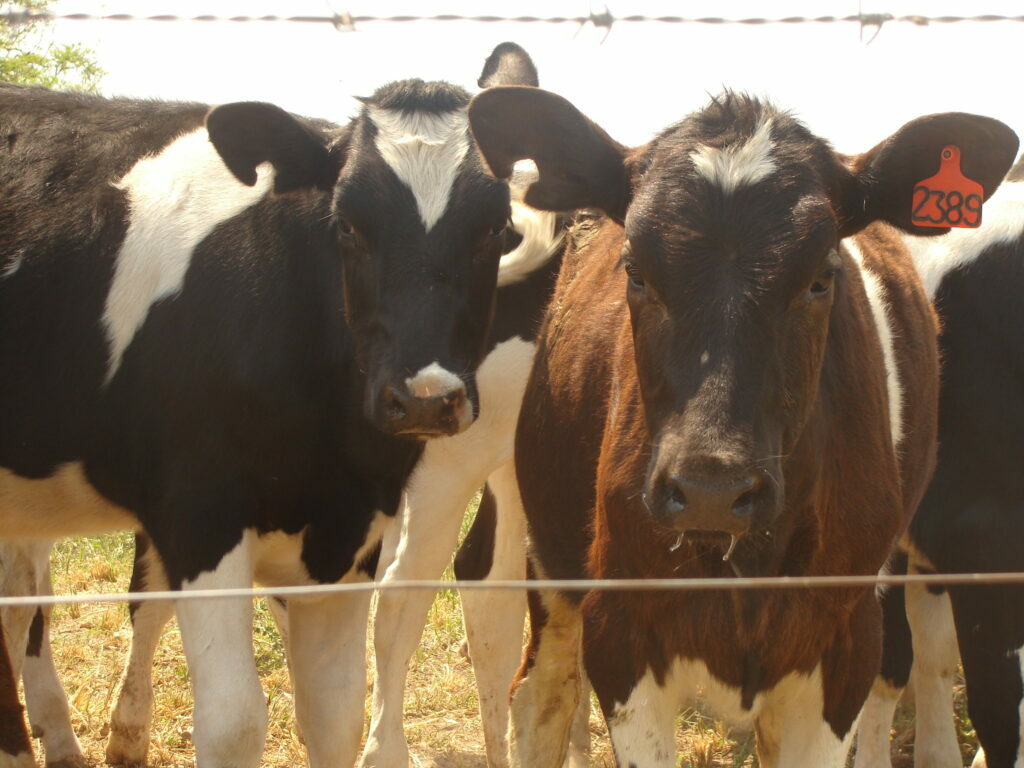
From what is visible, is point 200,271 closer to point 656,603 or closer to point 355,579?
point 355,579

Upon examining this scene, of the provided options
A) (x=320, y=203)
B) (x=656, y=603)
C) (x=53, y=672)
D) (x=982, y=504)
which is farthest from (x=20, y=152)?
(x=982, y=504)

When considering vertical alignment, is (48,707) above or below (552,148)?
below

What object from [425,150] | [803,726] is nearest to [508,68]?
[425,150]

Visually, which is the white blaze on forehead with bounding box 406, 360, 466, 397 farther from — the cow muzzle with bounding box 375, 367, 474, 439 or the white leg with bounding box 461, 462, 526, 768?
the white leg with bounding box 461, 462, 526, 768

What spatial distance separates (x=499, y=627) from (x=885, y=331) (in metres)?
2.22

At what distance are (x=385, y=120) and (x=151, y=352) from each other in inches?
41.4

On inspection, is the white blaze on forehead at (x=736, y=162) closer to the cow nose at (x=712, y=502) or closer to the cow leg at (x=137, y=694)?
the cow nose at (x=712, y=502)

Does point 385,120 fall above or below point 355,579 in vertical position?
above

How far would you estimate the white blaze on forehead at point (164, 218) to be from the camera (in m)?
4.33

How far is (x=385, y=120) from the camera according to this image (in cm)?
436

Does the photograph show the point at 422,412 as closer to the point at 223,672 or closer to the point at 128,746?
the point at 223,672

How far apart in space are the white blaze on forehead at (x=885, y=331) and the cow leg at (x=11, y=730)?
119 inches

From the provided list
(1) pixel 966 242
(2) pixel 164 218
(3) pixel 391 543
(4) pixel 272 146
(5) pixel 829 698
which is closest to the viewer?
(5) pixel 829 698

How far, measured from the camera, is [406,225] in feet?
13.6
